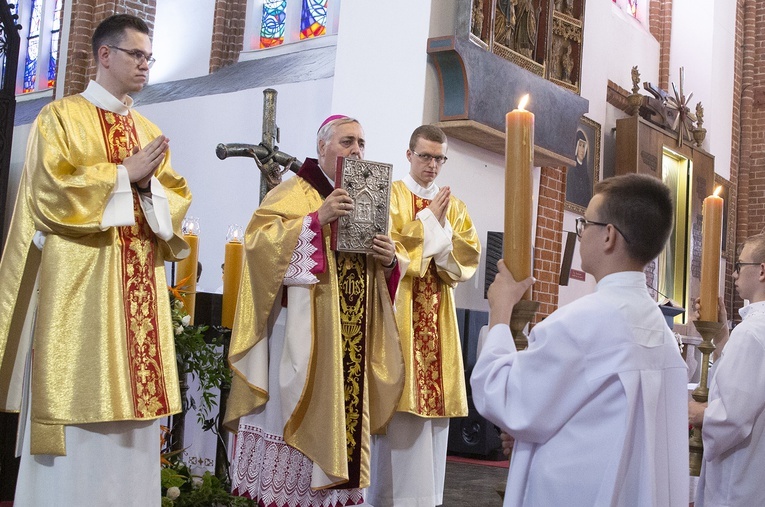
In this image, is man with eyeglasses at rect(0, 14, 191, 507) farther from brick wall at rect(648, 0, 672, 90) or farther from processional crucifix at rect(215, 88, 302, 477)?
brick wall at rect(648, 0, 672, 90)

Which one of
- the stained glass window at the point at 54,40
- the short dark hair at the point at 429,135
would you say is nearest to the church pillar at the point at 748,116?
the stained glass window at the point at 54,40

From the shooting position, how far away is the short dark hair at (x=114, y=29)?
335 centimetres

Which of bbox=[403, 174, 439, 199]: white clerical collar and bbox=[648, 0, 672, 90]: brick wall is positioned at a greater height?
bbox=[648, 0, 672, 90]: brick wall

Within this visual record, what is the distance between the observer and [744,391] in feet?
9.09

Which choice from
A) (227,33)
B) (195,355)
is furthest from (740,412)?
(227,33)

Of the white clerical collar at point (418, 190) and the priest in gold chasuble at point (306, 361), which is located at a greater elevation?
the white clerical collar at point (418, 190)

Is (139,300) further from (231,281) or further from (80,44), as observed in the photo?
(80,44)

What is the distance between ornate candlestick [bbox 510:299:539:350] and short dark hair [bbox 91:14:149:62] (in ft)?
6.47

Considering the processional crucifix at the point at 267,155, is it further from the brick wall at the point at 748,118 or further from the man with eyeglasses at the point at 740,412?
the brick wall at the point at 748,118

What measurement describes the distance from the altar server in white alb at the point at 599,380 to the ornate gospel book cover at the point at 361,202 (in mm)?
1622

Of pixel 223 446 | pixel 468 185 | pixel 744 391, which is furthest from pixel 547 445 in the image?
pixel 468 185

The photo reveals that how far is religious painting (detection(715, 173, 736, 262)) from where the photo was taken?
1334 cm

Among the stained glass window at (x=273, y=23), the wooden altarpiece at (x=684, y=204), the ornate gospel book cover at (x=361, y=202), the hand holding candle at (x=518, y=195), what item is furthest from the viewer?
the stained glass window at (x=273, y=23)

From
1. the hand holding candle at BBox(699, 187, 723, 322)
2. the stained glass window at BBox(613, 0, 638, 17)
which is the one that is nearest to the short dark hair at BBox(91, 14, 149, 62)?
the hand holding candle at BBox(699, 187, 723, 322)
